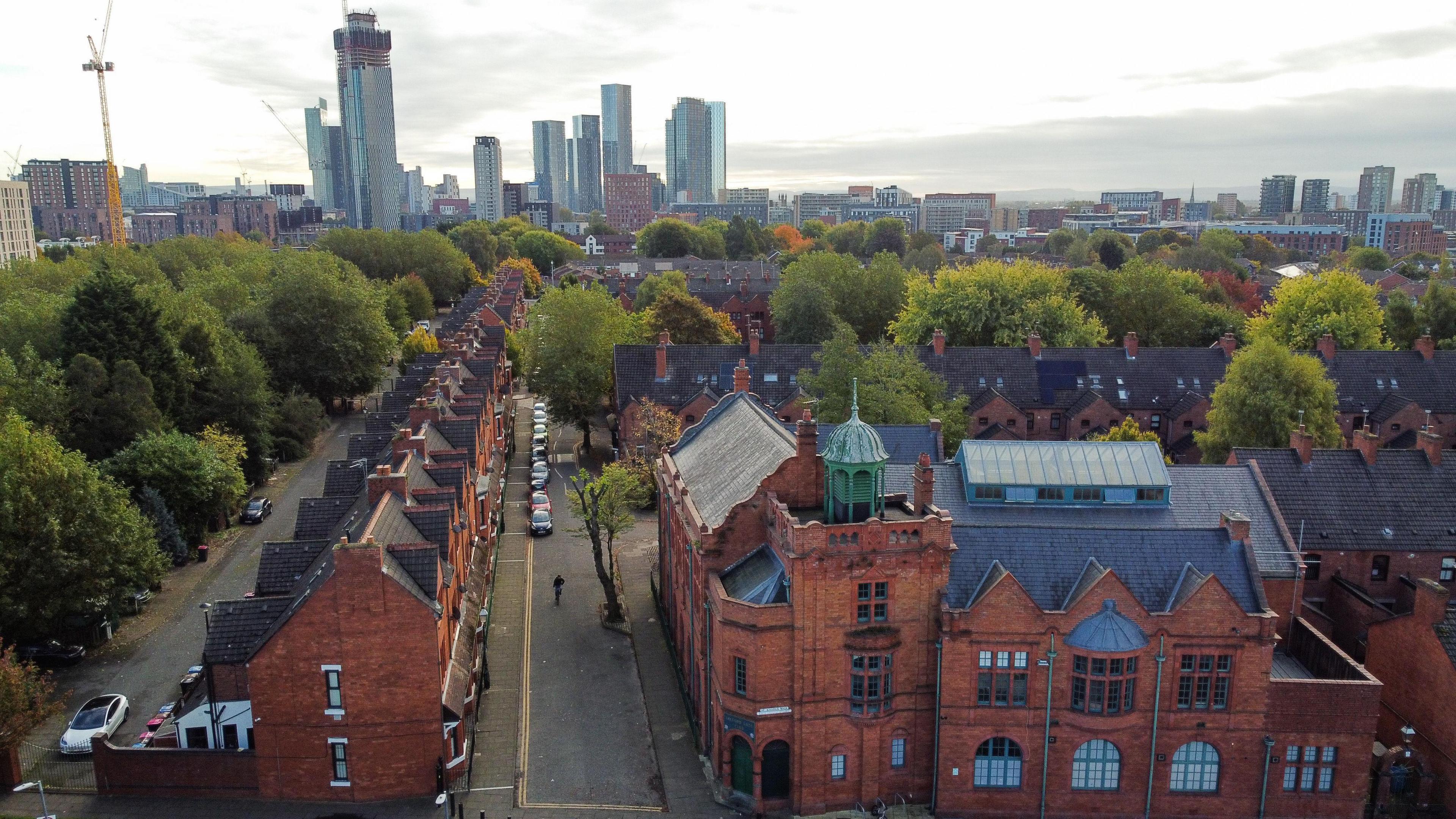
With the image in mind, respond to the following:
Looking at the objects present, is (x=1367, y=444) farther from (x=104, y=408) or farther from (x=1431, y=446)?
(x=104, y=408)

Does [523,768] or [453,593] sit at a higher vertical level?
[453,593]

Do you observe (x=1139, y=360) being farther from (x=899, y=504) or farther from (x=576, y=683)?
(x=576, y=683)

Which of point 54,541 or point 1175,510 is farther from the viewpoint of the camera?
point 54,541

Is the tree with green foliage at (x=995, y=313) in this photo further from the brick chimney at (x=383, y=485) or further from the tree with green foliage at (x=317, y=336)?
the brick chimney at (x=383, y=485)

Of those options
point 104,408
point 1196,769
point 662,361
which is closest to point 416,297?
point 662,361

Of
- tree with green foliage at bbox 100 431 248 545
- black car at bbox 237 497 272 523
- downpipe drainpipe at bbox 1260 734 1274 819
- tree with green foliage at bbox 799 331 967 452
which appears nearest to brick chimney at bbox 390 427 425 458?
tree with green foliage at bbox 100 431 248 545

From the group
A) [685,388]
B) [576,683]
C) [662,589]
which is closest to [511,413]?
[685,388]

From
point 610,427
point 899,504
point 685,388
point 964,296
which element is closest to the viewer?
point 899,504
